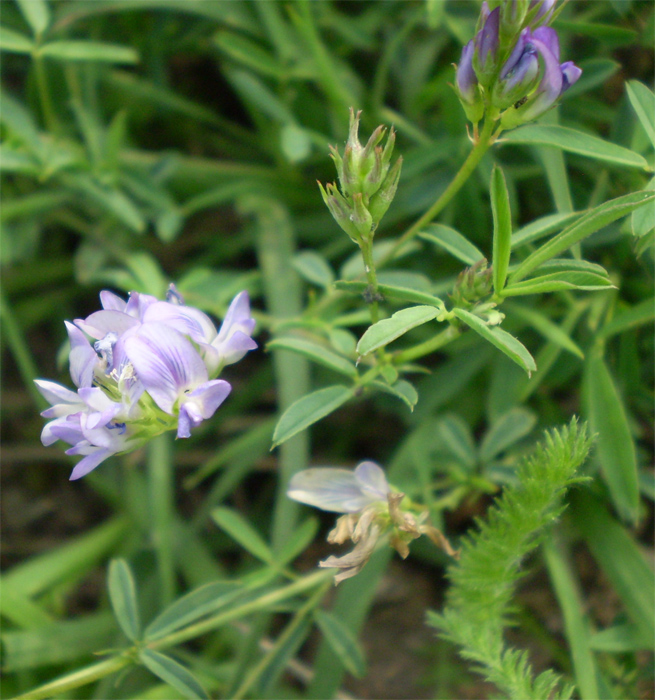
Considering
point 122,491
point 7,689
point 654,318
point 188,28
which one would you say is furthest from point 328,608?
point 188,28

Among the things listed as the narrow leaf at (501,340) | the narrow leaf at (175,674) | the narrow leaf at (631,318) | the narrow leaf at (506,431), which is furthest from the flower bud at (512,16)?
the narrow leaf at (175,674)

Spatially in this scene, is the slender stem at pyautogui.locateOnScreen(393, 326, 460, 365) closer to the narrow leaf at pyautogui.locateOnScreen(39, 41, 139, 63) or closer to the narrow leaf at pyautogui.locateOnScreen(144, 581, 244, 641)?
the narrow leaf at pyautogui.locateOnScreen(144, 581, 244, 641)

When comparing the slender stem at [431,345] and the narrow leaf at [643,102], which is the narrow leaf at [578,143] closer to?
the narrow leaf at [643,102]

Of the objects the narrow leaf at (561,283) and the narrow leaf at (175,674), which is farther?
the narrow leaf at (175,674)

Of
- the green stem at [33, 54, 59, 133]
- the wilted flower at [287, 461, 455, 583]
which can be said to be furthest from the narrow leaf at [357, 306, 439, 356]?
the green stem at [33, 54, 59, 133]

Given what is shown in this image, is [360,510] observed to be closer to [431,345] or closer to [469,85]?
[431,345]

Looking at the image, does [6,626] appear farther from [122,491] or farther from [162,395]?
[162,395]

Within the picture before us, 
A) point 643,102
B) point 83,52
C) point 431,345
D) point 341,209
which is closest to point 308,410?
point 431,345
